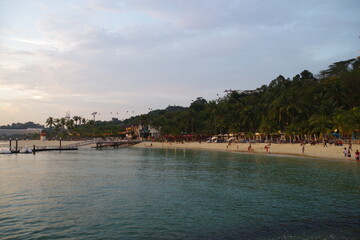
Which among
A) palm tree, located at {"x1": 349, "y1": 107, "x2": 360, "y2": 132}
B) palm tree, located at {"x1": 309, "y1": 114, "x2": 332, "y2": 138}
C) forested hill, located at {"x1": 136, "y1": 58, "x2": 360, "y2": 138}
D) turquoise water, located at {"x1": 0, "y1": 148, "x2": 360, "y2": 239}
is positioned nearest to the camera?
turquoise water, located at {"x1": 0, "y1": 148, "x2": 360, "y2": 239}

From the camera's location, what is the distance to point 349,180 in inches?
960

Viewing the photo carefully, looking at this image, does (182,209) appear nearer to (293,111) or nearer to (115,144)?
(293,111)

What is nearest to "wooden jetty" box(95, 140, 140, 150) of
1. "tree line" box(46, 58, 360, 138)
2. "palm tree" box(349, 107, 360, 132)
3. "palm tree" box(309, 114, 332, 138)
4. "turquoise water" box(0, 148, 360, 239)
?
"tree line" box(46, 58, 360, 138)

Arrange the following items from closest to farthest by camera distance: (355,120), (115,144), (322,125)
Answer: (355,120) < (322,125) < (115,144)

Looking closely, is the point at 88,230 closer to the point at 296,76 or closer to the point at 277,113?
the point at 277,113

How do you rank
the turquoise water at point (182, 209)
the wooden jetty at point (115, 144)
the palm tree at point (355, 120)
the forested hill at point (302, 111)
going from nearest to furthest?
the turquoise water at point (182, 209) < the palm tree at point (355, 120) < the forested hill at point (302, 111) < the wooden jetty at point (115, 144)

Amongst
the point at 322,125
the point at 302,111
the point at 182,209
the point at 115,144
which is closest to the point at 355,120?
the point at 322,125

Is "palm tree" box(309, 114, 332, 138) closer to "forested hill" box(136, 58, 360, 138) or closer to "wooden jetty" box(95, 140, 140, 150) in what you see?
"forested hill" box(136, 58, 360, 138)

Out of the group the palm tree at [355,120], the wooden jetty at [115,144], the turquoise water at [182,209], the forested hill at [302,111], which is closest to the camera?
the turquoise water at [182,209]

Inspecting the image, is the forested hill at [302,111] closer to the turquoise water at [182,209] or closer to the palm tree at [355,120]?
the palm tree at [355,120]

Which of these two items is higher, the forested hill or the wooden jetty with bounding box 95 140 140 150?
the forested hill

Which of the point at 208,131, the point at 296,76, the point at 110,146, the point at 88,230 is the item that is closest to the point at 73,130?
the point at 110,146

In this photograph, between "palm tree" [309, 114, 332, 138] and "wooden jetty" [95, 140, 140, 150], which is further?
"wooden jetty" [95, 140, 140, 150]

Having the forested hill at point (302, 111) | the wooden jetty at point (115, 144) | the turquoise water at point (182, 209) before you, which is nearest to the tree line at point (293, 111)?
the forested hill at point (302, 111)
